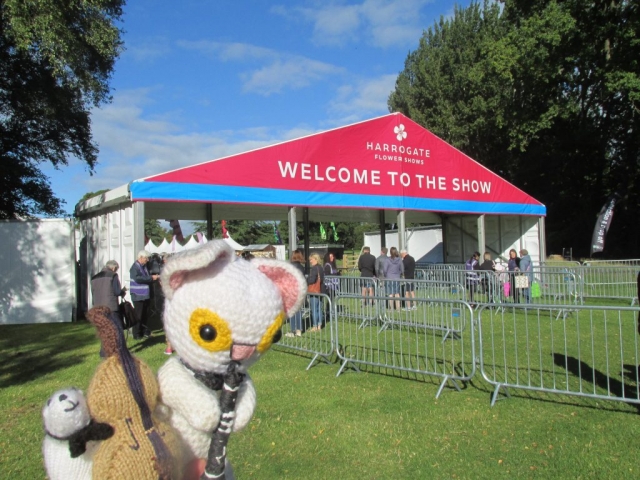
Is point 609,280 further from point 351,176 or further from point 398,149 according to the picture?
point 351,176

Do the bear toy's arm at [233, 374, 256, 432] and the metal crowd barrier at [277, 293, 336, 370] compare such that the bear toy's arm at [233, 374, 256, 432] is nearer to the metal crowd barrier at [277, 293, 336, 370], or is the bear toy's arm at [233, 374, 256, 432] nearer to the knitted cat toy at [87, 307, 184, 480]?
the knitted cat toy at [87, 307, 184, 480]

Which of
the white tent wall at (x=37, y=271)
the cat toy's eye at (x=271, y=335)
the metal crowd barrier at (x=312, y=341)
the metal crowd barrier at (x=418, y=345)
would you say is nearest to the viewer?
the cat toy's eye at (x=271, y=335)

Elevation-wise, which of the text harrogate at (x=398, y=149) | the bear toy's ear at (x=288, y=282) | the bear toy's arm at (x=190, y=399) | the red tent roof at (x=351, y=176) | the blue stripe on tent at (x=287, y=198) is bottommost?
the bear toy's arm at (x=190, y=399)

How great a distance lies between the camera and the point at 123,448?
1.61 metres

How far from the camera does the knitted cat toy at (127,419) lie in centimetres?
160

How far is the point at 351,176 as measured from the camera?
13219 millimetres

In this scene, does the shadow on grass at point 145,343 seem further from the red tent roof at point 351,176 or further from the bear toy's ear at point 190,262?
the bear toy's ear at point 190,262

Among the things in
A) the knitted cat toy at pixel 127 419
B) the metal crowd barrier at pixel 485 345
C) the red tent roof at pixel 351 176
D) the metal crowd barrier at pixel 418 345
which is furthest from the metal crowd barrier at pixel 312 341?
the knitted cat toy at pixel 127 419

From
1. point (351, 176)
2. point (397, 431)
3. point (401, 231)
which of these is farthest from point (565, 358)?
point (401, 231)

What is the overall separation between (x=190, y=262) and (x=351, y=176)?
1175cm

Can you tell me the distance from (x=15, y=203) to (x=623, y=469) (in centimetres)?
2036

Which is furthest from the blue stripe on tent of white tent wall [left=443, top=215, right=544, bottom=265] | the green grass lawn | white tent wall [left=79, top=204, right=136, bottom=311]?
the green grass lawn

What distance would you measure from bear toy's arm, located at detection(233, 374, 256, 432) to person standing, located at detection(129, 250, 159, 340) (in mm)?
7305

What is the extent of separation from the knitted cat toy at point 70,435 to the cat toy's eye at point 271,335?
57cm
